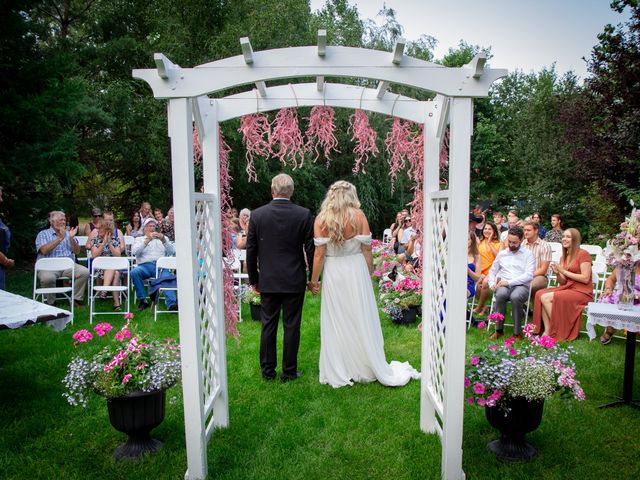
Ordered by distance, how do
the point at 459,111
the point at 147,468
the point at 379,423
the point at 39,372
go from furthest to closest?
the point at 39,372 < the point at 379,423 < the point at 147,468 < the point at 459,111

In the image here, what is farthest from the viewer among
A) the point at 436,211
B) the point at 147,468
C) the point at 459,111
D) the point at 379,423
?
the point at 379,423

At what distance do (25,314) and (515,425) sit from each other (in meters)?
3.86

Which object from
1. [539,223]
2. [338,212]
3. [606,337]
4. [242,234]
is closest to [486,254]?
[539,223]

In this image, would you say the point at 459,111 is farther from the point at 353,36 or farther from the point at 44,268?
the point at 353,36

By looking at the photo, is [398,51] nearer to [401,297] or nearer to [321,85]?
[321,85]

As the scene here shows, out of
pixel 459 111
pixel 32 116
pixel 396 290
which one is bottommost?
pixel 396 290

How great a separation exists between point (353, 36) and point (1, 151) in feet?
43.1

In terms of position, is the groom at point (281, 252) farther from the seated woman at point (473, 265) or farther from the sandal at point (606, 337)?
the sandal at point (606, 337)

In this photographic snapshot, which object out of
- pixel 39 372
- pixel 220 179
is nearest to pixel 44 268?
pixel 39 372

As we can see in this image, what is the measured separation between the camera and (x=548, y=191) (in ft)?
56.0

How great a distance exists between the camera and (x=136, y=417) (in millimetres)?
3445

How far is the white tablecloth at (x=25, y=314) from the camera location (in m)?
3.82

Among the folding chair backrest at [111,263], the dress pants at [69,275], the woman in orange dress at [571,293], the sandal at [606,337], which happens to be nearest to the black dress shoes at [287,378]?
the woman in orange dress at [571,293]

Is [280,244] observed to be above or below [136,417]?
above
